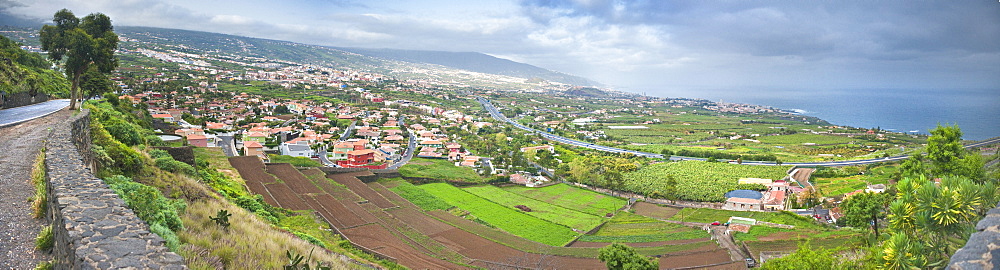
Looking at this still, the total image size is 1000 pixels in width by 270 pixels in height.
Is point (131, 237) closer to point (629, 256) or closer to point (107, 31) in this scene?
point (629, 256)

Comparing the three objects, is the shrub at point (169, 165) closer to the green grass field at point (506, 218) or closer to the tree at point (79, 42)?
the tree at point (79, 42)

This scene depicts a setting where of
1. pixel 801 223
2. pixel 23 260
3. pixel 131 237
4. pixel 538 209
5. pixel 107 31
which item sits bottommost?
pixel 538 209

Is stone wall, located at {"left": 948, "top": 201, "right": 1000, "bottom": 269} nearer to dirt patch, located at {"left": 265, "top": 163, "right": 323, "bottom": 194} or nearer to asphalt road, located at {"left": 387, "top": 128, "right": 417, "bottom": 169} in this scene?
dirt patch, located at {"left": 265, "top": 163, "right": 323, "bottom": 194}

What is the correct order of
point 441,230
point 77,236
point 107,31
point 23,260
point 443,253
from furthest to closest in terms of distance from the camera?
1. point 441,230
2. point 443,253
3. point 107,31
4. point 23,260
5. point 77,236

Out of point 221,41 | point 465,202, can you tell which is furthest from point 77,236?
point 221,41

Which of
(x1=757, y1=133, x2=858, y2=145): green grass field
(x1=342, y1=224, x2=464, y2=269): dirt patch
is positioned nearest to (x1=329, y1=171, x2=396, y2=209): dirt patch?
(x1=342, y1=224, x2=464, y2=269): dirt patch
